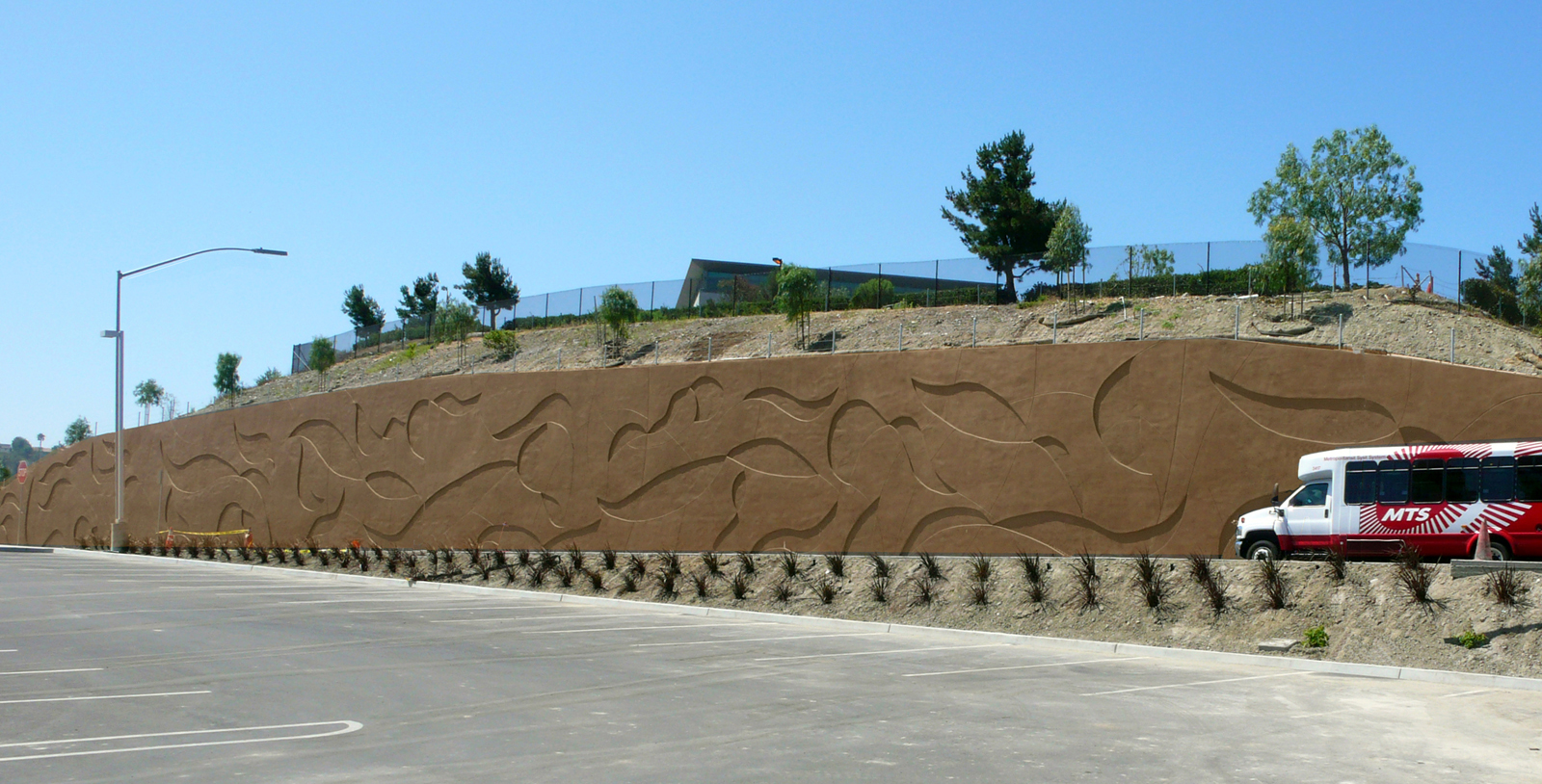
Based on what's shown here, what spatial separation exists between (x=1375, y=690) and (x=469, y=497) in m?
25.8

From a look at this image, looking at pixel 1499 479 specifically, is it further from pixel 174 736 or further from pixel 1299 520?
pixel 174 736

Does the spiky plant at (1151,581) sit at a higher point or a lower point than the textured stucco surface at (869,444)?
lower

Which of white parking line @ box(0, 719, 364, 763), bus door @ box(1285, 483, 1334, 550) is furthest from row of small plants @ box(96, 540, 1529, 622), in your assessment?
white parking line @ box(0, 719, 364, 763)

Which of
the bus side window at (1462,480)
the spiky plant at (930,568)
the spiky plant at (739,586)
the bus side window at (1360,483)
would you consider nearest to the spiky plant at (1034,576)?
the spiky plant at (930,568)

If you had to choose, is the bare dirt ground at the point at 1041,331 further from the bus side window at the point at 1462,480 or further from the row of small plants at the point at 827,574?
the row of small plants at the point at 827,574

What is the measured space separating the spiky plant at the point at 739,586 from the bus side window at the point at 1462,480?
1229 centimetres

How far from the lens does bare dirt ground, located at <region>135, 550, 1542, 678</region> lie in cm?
1478

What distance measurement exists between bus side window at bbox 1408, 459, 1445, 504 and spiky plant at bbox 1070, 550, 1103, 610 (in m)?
5.27

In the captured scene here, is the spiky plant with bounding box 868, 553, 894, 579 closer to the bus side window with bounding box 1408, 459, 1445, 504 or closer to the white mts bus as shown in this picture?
the white mts bus

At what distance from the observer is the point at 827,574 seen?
22359 mm

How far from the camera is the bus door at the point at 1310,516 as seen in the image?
19531 mm

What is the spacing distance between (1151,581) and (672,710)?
10275 mm

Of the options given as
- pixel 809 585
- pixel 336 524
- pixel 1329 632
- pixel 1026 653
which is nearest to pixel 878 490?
pixel 809 585

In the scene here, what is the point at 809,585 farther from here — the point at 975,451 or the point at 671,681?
the point at 671,681
